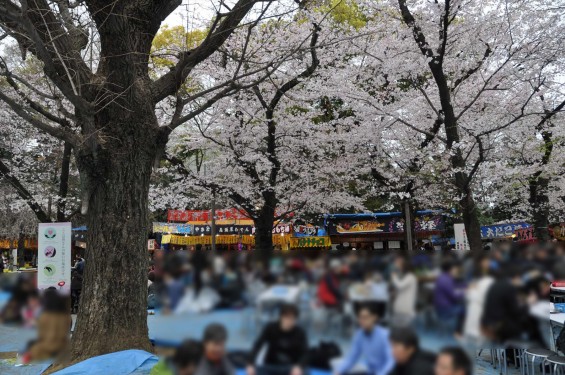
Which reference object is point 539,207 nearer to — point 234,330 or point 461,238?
point 461,238

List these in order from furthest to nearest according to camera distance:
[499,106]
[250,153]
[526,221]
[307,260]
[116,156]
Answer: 1. [526,221]
2. [250,153]
3. [499,106]
4. [116,156]
5. [307,260]

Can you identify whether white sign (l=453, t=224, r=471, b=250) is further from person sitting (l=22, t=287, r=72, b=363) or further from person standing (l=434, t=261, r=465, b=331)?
person standing (l=434, t=261, r=465, b=331)

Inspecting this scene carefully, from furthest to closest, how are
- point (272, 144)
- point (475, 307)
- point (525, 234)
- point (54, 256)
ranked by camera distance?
point (525, 234) → point (272, 144) → point (54, 256) → point (475, 307)

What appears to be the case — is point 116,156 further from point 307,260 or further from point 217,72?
point 217,72

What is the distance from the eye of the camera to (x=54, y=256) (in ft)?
30.2

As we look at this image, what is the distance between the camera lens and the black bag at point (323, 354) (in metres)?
1.86

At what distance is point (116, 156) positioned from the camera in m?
6.53

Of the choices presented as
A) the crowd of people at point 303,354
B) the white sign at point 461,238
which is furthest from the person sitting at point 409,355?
the white sign at point 461,238

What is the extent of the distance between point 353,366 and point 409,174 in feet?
41.0

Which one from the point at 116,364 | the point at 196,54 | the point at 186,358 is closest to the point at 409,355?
the point at 186,358

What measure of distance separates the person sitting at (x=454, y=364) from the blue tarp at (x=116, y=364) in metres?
4.60

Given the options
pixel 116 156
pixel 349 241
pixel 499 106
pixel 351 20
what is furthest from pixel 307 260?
pixel 351 20

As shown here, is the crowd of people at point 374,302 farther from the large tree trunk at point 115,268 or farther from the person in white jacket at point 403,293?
the large tree trunk at point 115,268

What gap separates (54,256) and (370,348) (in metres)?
8.73
